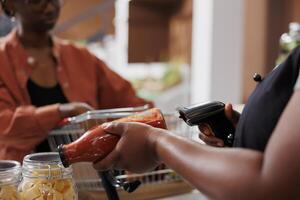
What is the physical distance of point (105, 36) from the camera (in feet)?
9.12

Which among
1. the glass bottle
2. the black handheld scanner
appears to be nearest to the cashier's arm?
the black handheld scanner

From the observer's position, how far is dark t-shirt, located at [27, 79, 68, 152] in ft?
4.19

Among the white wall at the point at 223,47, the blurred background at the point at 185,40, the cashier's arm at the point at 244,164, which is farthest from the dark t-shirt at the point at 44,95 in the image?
the white wall at the point at 223,47

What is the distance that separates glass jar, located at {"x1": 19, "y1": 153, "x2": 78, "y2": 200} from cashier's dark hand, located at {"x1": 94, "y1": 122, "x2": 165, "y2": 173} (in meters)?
0.15

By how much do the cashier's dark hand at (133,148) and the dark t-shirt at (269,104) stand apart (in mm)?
113

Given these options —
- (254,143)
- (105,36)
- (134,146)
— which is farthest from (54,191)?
(105,36)

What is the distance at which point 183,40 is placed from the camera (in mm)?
3271

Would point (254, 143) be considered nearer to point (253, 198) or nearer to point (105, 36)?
point (253, 198)

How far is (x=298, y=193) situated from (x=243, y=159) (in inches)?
2.6

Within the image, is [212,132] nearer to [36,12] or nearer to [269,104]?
[269,104]

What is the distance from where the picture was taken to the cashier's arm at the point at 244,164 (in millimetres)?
507

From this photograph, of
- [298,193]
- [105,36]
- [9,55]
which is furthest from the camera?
[105,36]

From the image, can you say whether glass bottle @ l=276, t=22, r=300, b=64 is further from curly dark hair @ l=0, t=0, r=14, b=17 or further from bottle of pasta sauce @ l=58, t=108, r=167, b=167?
bottle of pasta sauce @ l=58, t=108, r=167, b=167

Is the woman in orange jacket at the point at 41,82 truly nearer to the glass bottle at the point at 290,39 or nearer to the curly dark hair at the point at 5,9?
the curly dark hair at the point at 5,9
